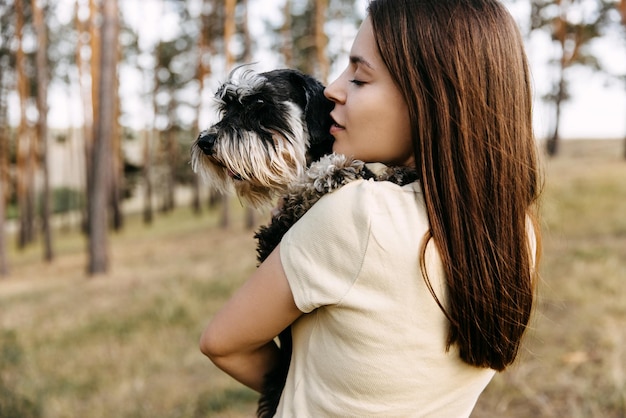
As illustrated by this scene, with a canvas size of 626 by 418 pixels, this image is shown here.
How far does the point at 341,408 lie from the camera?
1.48 meters

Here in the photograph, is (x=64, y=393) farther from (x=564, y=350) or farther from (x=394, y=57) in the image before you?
(x=394, y=57)

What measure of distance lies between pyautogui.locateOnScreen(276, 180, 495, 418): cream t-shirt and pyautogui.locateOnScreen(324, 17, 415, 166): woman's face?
0.18 m

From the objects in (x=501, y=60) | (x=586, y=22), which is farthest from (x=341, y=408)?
(x=586, y=22)

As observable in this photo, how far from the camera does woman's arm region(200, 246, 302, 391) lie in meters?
1.43

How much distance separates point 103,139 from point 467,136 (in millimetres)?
15171

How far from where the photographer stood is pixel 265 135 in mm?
2182

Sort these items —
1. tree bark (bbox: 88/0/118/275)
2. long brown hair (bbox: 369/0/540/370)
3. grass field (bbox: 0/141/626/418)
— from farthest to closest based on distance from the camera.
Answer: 1. tree bark (bbox: 88/0/118/275)
2. grass field (bbox: 0/141/626/418)
3. long brown hair (bbox: 369/0/540/370)

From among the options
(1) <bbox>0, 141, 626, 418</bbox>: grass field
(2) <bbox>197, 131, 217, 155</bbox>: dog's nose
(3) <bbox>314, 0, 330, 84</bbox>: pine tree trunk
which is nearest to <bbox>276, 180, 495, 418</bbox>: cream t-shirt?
(1) <bbox>0, 141, 626, 418</bbox>: grass field

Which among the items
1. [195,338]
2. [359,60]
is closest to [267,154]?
[359,60]

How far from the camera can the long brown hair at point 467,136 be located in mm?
1475

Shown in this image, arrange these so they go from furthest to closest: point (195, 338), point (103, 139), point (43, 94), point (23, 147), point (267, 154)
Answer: point (23, 147)
point (43, 94)
point (103, 139)
point (195, 338)
point (267, 154)

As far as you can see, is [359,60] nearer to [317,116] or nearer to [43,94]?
[317,116]

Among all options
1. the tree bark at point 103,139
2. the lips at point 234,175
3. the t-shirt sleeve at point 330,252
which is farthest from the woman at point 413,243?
the tree bark at point 103,139

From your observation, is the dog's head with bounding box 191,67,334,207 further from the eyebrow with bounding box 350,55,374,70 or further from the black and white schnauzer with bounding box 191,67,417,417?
the eyebrow with bounding box 350,55,374,70
